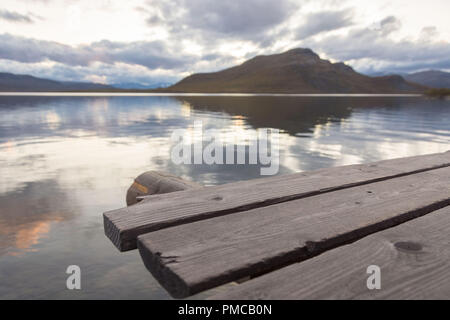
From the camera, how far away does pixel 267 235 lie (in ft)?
5.39

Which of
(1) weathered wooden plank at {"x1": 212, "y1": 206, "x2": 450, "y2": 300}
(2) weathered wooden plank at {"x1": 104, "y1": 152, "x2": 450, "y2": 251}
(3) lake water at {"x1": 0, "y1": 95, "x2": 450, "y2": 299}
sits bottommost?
(3) lake water at {"x1": 0, "y1": 95, "x2": 450, "y2": 299}

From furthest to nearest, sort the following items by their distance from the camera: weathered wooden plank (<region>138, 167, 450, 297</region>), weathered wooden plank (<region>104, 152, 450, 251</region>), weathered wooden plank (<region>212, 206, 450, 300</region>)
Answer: weathered wooden plank (<region>104, 152, 450, 251</region>)
weathered wooden plank (<region>138, 167, 450, 297</region>)
weathered wooden plank (<region>212, 206, 450, 300</region>)

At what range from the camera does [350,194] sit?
7.73ft

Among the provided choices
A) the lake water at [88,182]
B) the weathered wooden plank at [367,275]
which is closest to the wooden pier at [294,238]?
the weathered wooden plank at [367,275]

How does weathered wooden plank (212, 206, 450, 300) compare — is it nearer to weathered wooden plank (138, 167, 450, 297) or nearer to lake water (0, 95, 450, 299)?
weathered wooden plank (138, 167, 450, 297)

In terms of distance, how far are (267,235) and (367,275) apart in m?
0.49

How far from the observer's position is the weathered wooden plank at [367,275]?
4.02 feet

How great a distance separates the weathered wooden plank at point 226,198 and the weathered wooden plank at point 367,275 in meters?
0.67

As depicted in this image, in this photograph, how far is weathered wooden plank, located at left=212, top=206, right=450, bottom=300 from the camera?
1225 millimetres

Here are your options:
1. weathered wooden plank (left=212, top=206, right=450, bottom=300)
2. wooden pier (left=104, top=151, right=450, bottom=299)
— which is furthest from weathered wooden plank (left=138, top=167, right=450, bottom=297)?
weathered wooden plank (left=212, top=206, right=450, bottom=300)

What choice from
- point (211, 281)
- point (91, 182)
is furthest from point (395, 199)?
point (91, 182)

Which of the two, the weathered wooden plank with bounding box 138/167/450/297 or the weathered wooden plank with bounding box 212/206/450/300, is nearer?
the weathered wooden plank with bounding box 212/206/450/300

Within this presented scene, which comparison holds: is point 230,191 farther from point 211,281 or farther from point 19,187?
point 19,187

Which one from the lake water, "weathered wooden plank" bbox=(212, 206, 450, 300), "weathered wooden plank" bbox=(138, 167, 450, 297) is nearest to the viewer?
"weathered wooden plank" bbox=(212, 206, 450, 300)
